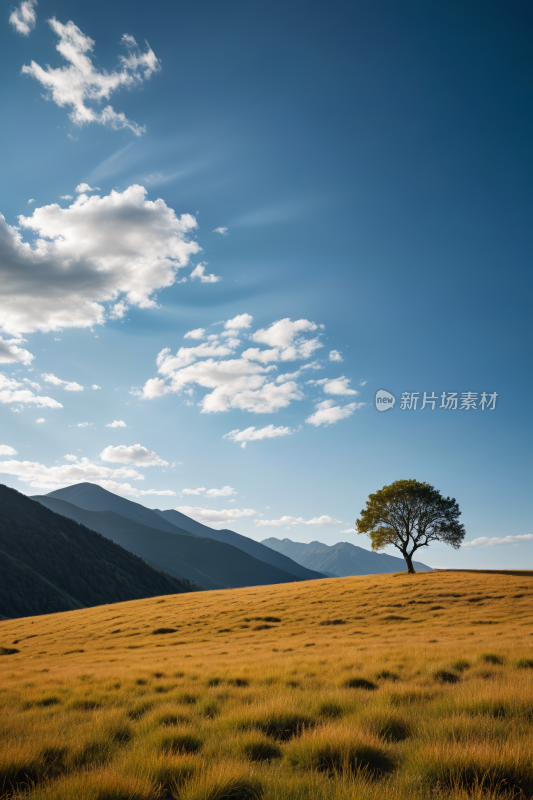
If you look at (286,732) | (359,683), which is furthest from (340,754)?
(359,683)

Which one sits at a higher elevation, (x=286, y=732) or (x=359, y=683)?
(x=286, y=732)

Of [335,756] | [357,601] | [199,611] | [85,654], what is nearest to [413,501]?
[357,601]

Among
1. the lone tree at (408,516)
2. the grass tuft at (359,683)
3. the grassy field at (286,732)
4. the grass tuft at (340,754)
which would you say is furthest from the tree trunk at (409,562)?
the grass tuft at (340,754)

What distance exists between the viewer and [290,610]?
129ft

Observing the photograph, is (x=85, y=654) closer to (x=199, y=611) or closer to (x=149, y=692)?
(x=199, y=611)

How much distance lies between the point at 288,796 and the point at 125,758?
2443mm

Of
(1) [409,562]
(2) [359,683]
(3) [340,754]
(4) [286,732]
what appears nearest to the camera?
(3) [340,754]

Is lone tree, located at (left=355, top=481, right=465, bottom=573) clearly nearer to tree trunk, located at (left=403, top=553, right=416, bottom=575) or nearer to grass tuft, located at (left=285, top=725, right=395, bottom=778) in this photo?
tree trunk, located at (left=403, top=553, right=416, bottom=575)

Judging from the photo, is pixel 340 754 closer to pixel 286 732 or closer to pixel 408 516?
pixel 286 732

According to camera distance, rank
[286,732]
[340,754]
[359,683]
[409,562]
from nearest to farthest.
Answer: [340,754], [286,732], [359,683], [409,562]

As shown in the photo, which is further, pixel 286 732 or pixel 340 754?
pixel 286 732

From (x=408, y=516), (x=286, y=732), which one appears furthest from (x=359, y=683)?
(x=408, y=516)

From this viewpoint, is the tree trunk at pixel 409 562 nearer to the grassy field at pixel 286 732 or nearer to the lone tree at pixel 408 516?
the lone tree at pixel 408 516

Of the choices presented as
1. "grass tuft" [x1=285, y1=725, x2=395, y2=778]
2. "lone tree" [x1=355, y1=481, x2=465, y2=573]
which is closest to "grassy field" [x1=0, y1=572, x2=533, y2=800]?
"grass tuft" [x1=285, y1=725, x2=395, y2=778]
